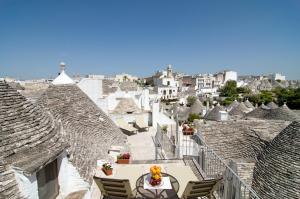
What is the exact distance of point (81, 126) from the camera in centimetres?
1051

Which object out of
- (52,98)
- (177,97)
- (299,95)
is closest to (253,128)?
(52,98)

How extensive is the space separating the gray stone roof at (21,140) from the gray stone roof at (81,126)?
4.79 ft

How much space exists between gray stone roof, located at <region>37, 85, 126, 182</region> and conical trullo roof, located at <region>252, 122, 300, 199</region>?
736 cm

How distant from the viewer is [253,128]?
1493cm

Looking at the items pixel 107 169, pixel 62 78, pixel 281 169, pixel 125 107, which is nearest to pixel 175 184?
pixel 107 169

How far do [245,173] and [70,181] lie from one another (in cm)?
917

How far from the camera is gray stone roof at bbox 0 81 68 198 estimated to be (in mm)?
4250

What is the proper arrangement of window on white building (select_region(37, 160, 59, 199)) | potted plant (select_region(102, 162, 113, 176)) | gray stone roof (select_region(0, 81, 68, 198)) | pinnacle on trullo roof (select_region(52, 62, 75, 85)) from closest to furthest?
gray stone roof (select_region(0, 81, 68, 198))
window on white building (select_region(37, 160, 59, 199))
potted plant (select_region(102, 162, 113, 176))
pinnacle on trullo roof (select_region(52, 62, 75, 85))

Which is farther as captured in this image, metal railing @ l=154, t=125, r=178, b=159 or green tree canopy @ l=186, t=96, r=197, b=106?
green tree canopy @ l=186, t=96, r=197, b=106

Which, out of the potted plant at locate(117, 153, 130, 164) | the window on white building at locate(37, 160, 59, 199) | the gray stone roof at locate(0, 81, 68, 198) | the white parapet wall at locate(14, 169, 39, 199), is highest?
the gray stone roof at locate(0, 81, 68, 198)

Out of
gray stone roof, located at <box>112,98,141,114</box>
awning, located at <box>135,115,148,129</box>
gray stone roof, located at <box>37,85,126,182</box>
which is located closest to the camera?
gray stone roof, located at <box>37,85,126,182</box>

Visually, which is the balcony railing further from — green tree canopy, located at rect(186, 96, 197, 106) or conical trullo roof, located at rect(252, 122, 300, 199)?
green tree canopy, located at rect(186, 96, 197, 106)

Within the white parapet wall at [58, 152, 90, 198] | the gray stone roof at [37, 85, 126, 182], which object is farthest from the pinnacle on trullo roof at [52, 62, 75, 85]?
the white parapet wall at [58, 152, 90, 198]

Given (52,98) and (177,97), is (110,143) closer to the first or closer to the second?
(52,98)
